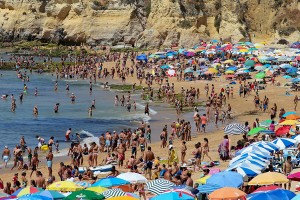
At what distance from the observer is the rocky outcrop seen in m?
59.9

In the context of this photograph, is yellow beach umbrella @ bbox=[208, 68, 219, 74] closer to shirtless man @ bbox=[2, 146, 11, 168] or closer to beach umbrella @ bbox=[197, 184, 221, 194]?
shirtless man @ bbox=[2, 146, 11, 168]

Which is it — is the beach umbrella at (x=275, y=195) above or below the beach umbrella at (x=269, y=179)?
above

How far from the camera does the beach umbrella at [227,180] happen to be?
1282 centimetres

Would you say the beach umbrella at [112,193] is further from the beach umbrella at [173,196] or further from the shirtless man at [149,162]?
the shirtless man at [149,162]

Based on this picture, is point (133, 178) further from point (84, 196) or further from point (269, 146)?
point (269, 146)

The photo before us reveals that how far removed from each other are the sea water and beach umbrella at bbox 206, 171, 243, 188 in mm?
13088

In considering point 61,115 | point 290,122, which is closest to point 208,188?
point 290,122

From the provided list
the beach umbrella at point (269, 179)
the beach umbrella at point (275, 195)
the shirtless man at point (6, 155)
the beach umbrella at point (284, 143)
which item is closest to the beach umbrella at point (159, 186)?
the beach umbrella at point (269, 179)

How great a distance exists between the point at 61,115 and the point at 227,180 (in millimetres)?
21419

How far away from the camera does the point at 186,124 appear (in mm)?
25516

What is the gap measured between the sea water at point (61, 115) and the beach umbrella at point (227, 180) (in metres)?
13.1

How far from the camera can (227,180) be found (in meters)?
12.9

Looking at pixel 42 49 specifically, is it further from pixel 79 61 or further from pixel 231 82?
pixel 231 82

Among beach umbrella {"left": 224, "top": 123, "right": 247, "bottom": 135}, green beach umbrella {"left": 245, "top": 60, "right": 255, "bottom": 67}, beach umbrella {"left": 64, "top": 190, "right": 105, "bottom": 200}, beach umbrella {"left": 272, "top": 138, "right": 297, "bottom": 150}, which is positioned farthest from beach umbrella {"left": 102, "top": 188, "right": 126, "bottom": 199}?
green beach umbrella {"left": 245, "top": 60, "right": 255, "bottom": 67}
